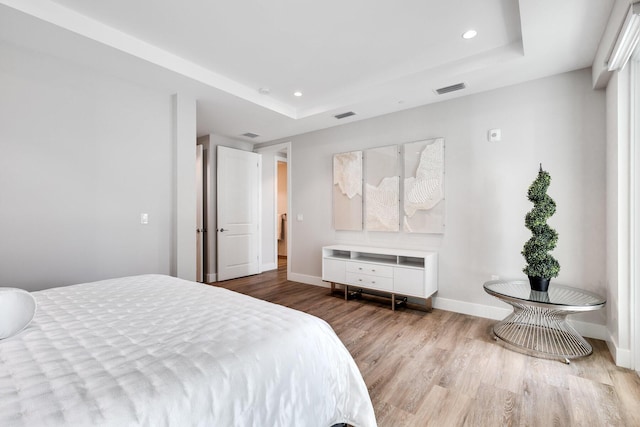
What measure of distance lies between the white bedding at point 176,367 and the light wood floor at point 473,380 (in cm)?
71

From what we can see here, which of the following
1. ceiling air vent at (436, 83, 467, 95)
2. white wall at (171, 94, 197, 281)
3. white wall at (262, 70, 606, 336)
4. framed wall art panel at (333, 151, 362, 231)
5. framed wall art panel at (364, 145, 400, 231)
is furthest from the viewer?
framed wall art panel at (333, 151, 362, 231)

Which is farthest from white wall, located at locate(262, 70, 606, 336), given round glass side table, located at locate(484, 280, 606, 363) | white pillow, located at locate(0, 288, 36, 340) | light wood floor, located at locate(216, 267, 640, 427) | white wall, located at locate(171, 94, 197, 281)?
white pillow, located at locate(0, 288, 36, 340)

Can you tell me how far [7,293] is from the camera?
3.88ft

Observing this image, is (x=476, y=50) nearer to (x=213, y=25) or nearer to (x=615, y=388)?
(x=213, y=25)

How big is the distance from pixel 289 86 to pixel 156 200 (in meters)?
1.96

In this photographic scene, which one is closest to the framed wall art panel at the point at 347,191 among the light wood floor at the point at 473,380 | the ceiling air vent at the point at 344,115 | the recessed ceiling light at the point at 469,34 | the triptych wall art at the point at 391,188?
the triptych wall art at the point at 391,188

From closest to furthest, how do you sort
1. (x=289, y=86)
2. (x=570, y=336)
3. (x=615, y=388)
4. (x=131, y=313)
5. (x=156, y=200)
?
(x=131, y=313), (x=615, y=388), (x=570, y=336), (x=156, y=200), (x=289, y=86)

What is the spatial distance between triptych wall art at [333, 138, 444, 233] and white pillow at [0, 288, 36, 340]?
11.3 ft

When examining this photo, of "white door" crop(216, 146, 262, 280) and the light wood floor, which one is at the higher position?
"white door" crop(216, 146, 262, 280)

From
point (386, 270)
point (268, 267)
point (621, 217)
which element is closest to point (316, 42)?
point (386, 270)

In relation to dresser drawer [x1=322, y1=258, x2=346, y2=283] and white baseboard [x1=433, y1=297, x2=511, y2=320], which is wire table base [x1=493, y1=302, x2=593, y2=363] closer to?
white baseboard [x1=433, y1=297, x2=511, y2=320]

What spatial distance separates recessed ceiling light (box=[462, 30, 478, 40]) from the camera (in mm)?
2452

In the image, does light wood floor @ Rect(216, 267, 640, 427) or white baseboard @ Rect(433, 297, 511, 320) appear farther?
white baseboard @ Rect(433, 297, 511, 320)

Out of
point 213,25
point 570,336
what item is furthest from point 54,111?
point 570,336
